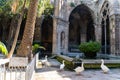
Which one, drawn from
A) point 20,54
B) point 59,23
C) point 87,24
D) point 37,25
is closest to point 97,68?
Answer: point 20,54

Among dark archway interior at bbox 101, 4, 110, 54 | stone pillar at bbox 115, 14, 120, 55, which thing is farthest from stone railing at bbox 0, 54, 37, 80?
dark archway interior at bbox 101, 4, 110, 54

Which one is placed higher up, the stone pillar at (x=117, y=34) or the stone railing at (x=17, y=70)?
the stone pillar at (x=117, y=34)

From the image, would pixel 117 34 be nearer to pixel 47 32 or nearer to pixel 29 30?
pixel 47 32

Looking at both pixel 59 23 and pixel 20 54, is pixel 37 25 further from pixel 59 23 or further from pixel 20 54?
pixel 20 54

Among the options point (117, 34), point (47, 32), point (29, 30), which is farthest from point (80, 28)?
point (29, 30)

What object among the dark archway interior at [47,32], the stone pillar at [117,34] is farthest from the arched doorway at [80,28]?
the stone pillar at [117,34]

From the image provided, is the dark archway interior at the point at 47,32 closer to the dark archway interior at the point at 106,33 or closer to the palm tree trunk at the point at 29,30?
the dark archway interior at the point at 106,33

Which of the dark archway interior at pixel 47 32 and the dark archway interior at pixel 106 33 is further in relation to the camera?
the dark archway interior at pixel 47 32

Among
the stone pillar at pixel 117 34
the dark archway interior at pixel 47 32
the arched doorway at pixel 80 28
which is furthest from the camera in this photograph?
the arched doorway at pixel 80 28

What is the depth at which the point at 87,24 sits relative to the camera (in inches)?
1473

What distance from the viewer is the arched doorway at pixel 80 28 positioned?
36625mm

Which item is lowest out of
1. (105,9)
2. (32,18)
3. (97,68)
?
(97,68)

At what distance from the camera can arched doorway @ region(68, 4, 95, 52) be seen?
3662 centimetres

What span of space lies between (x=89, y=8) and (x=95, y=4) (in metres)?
1.14
